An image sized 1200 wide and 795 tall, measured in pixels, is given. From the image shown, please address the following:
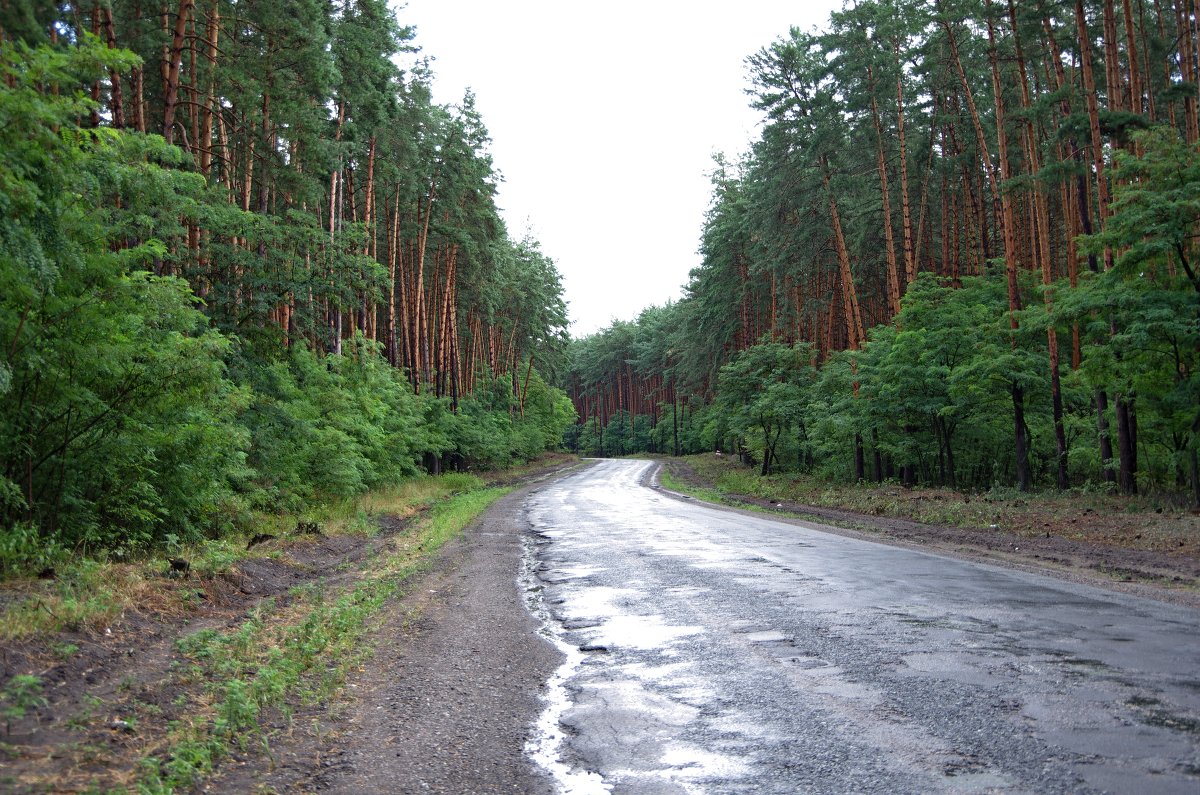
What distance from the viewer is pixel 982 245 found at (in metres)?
31.9

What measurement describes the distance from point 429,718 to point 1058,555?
36.2 ft

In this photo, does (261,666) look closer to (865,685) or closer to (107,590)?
(107,590)

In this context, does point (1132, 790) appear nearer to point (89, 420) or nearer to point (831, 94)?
point (89, 420)

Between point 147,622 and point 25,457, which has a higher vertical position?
point 25,457

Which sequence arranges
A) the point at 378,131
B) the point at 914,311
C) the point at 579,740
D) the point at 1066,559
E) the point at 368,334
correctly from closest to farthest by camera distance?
the point at 579,740, the point at 1066,559, the point at 914,311, the point at 378,131, the point at 368,334

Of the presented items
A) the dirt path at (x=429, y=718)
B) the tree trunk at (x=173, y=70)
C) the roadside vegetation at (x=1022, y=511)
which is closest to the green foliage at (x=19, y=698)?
the dirt path at (x=429, y=718)

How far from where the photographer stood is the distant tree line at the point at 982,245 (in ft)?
50.1

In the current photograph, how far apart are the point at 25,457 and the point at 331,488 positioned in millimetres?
10136

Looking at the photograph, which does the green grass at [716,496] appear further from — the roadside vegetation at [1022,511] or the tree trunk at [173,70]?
the tree trunk at [173,70]

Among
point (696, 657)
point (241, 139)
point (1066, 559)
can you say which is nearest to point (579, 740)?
point (696, 657)

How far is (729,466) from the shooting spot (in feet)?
166

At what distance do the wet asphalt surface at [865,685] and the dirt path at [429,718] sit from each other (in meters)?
0.27

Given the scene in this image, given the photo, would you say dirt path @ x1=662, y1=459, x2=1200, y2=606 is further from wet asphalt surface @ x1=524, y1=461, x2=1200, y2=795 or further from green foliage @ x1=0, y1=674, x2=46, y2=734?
green foliage @ x1=0, y1=674, x2=46, y2=734

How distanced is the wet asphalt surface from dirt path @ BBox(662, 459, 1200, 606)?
85 centimetres
